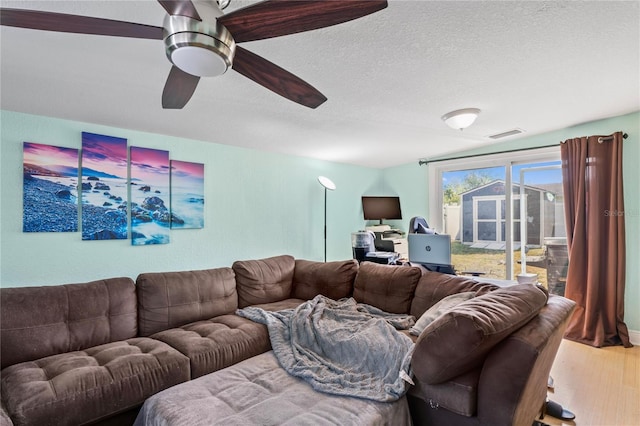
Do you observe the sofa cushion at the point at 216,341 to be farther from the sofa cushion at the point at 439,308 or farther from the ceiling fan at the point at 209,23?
the ceiling fan at the point at 209,23

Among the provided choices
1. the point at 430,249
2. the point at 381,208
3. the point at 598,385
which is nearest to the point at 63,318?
the point at 430,249

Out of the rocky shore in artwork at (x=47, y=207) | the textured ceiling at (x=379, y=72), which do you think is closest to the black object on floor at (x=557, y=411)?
the textured ceiling at (x=379, y=72)

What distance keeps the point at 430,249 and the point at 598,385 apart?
1.55 meters

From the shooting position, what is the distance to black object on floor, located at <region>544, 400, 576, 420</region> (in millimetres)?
1981

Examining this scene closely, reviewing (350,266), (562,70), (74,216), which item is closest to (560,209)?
(562,70)

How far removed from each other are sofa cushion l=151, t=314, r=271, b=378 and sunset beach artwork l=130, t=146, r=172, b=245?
0.97m

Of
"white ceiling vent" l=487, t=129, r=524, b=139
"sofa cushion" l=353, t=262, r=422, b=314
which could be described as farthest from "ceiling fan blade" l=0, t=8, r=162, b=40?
"white ceiling vent" l=487, t=129, r=524, b=139

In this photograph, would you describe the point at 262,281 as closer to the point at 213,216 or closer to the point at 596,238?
the point at 213,216

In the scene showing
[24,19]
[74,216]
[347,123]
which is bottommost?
[74,216]

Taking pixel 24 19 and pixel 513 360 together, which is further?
pixel 513 360

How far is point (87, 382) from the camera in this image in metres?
1.57

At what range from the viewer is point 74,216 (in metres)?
2.50

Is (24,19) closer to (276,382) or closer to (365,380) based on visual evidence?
(276,382)

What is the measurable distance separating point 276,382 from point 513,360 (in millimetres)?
1140
